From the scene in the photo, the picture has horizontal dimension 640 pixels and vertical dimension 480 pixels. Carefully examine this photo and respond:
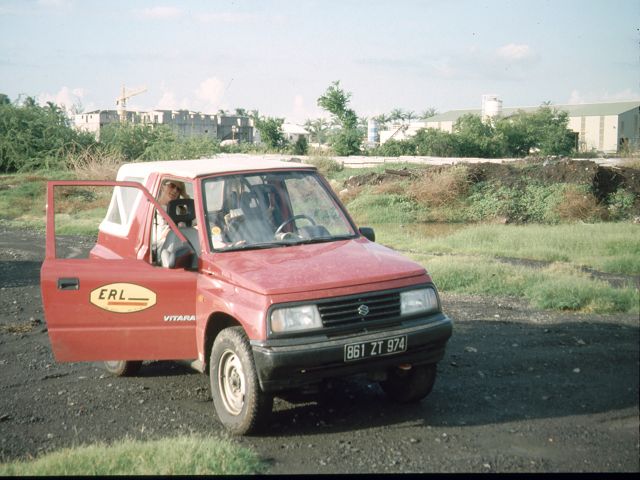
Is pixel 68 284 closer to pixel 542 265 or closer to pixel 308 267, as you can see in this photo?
pixel 308 267

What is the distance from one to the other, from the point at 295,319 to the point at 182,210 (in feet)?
5.99

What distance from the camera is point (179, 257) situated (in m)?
5.41

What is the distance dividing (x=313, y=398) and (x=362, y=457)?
4.54 ft

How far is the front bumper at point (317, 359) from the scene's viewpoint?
468 centimetres

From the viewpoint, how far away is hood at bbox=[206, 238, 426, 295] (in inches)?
191

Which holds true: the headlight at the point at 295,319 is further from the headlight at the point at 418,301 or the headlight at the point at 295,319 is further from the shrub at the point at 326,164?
the shrub at the point at 326,164

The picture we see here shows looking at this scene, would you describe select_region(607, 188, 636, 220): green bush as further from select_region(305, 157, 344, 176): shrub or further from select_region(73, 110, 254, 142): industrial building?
select_region(73, 110, 254, 142): industrial building

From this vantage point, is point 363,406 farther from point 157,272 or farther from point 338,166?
point 338,166

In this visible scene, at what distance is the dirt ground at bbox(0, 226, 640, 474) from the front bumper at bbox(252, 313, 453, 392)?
0.50 m

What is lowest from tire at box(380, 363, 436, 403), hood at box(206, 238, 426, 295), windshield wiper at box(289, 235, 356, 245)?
tire at box(380, 363, 436, 403)

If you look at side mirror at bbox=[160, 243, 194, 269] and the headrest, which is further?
the headrest

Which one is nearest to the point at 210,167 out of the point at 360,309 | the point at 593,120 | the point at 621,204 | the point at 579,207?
the point at 360,309

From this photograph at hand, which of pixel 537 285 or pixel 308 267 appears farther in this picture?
pixel 537 285

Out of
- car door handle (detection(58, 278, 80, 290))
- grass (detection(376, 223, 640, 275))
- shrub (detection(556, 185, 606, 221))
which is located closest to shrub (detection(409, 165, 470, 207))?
shrub (detection(556, 185, 606, 221))
